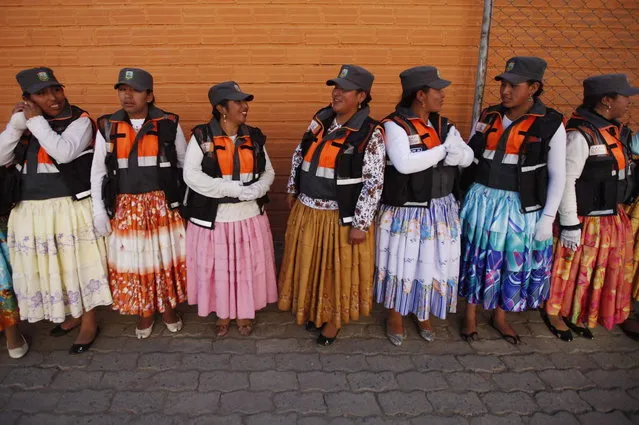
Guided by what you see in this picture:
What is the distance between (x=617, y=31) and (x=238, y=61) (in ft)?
12.8

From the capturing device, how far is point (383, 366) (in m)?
3.38

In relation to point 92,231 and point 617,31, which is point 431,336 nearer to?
point 92,231

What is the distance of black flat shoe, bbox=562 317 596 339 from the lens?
3803mm

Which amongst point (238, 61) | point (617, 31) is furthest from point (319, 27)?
point (617, 31)

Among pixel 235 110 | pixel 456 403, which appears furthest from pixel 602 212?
pixel 235 110

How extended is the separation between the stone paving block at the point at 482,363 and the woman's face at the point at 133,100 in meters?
3.14

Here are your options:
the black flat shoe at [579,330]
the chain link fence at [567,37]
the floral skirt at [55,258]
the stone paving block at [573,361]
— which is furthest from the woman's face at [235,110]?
the black flat shoe at [579,330]

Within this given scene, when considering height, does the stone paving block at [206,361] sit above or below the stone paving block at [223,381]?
above

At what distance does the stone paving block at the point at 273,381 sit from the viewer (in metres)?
3.14

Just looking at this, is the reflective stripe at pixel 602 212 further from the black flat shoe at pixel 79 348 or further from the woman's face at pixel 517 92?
the black flat shoe at pixel 79 348

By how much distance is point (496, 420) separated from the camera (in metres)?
2.88

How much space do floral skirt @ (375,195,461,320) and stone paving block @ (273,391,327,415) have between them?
98cm

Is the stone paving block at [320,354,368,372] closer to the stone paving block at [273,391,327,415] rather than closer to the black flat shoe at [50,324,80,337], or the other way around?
the stone paving block at [273,391,327,415]

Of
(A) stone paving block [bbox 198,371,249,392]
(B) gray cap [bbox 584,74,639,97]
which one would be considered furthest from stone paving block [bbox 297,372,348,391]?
(B) gray cap [bbox 584,74,639,97]
